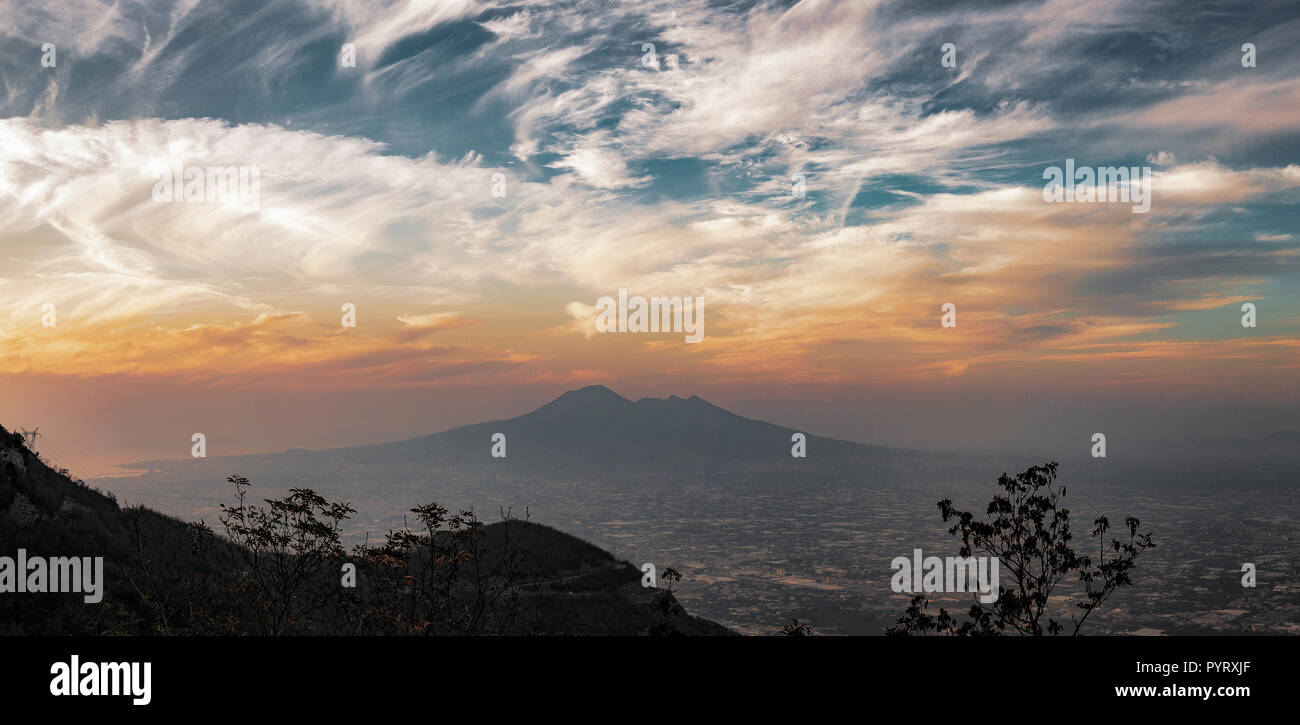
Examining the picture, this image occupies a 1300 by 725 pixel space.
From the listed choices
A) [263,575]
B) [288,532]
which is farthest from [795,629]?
[263,575]

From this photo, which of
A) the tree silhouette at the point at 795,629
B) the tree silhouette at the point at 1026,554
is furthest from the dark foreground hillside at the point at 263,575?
the tree silhouette at the point at 1026,554

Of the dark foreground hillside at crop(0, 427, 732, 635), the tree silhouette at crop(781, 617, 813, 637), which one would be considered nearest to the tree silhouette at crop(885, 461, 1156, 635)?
the tree silhouette at crop(781, 617, 813, 637)

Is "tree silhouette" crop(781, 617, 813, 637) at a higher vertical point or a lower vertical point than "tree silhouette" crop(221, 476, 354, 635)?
lower

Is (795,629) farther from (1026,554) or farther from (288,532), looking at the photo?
(288,532)

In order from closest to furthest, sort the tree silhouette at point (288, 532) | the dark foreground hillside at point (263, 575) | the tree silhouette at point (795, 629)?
the tree silhouette at point (795, 629) → the tree silhouette at point (288, 532) → the dark foreground hillside at point (263, 575)

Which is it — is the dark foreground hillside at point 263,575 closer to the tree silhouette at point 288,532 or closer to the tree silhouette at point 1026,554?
the tree silhouette at point 288,532

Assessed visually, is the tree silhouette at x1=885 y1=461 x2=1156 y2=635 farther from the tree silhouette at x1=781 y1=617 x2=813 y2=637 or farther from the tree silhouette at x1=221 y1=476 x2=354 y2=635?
the tree silhouette at x1=221 y1=476 x2=354 y2=635

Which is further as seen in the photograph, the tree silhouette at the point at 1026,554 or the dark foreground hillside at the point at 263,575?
the tree silhouette at the point at 1026,554
